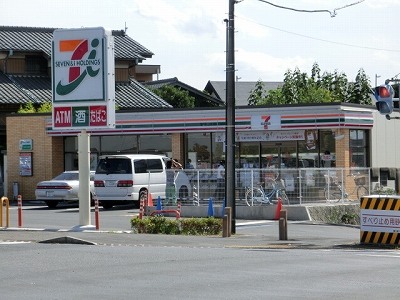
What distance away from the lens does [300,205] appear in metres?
27.7

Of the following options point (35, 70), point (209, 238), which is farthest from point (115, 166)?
point (35, 70)

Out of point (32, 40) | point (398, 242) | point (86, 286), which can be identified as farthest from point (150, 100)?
point (86, 286)

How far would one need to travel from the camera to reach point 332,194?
28.2 metres

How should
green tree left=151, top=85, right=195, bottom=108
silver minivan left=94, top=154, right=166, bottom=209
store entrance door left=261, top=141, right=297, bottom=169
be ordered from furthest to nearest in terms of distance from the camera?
green tree left=151, top=85, right=195, bottom=108
store entrance door left=261, top=141, right=297, bottom=169
silver minivan left=94, top=154, right=166, bottom=209

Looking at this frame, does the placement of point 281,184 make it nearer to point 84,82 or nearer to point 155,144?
point 84,82

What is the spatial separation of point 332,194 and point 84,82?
10.1 m

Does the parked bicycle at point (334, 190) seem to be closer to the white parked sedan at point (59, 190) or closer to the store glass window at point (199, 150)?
the store glass window at point (199, 150)

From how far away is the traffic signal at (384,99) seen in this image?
1859cm

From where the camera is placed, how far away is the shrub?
2189cm

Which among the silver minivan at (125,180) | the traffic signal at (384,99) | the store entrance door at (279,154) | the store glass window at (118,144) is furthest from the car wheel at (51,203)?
the traffic signal at (384,99)

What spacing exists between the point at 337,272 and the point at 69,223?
14214 mm

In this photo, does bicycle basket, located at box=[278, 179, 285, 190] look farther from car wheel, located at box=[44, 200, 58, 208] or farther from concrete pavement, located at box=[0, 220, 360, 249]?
car wheel, located at box=[44, 200, 58, 208]

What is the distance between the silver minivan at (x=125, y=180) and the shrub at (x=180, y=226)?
8.65 m

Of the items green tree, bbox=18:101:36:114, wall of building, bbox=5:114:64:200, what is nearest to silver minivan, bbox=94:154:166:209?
wall of building, bbox=5:114:64:200
